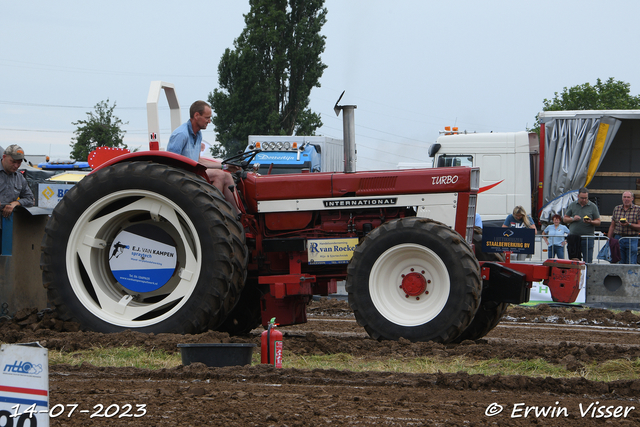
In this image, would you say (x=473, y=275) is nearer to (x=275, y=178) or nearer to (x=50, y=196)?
(x=275, y=178)

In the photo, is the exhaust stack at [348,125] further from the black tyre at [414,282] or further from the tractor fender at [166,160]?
the tractor fender at [166,160]

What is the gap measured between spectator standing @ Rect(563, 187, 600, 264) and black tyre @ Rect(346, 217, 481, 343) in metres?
6.86

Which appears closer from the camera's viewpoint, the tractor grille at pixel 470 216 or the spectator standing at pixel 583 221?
the tractor grille at pixel 470 216

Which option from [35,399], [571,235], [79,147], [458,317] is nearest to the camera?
[35,399]

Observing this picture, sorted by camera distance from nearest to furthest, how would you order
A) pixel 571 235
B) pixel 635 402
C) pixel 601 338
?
pixel 635 402, pixel 601 338, pixel 571 235

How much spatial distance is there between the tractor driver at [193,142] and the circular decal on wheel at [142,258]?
595mm

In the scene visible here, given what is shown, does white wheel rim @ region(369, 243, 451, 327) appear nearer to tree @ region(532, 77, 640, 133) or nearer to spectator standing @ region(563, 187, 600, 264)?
spectator standing @ region(563, 187, 600, 264)

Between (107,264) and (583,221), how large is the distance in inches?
337

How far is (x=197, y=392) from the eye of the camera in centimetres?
366

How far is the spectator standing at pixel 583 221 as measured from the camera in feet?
37.7

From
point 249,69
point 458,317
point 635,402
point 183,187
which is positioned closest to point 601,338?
point 458,317

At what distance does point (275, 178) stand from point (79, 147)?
26393 mm

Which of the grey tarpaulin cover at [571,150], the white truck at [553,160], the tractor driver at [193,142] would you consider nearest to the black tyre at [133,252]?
the tractor driver at [193,142]

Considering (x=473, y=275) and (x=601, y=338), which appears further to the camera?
(x=601, y=338)
